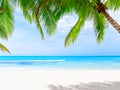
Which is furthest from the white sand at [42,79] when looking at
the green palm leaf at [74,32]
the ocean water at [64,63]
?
the ocean water at [64,63]

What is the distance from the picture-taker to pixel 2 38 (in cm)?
1089

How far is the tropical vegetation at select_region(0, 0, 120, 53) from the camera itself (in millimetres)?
8570

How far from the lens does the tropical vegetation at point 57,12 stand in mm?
8570

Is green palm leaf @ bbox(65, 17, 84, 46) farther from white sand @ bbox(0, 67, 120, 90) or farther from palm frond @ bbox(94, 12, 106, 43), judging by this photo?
white sand @ bbox(0, 67, 120, 90)

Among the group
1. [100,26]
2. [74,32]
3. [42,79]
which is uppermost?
[100,26]

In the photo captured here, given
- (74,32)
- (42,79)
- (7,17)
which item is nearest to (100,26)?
(74,32)

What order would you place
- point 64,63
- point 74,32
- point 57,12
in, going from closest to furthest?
point 57,12
point 74,32
point 64,63

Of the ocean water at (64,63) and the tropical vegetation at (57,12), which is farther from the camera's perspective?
the ocean water at (64,63)

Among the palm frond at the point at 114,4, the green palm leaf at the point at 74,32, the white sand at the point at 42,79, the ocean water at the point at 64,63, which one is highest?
the palm frond at the point at 114,4

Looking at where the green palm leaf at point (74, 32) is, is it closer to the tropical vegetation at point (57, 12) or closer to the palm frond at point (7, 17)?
the tropical vegetation at point (57, 12)

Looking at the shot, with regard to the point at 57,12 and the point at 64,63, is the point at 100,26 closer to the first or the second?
the point at 57,12

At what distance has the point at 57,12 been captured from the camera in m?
10.5

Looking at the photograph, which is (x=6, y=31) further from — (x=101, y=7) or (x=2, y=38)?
(x=101, y=7)

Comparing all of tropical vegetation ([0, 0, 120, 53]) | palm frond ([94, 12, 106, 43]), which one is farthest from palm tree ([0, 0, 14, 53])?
palm frond ([94, 12, 106, 43])
